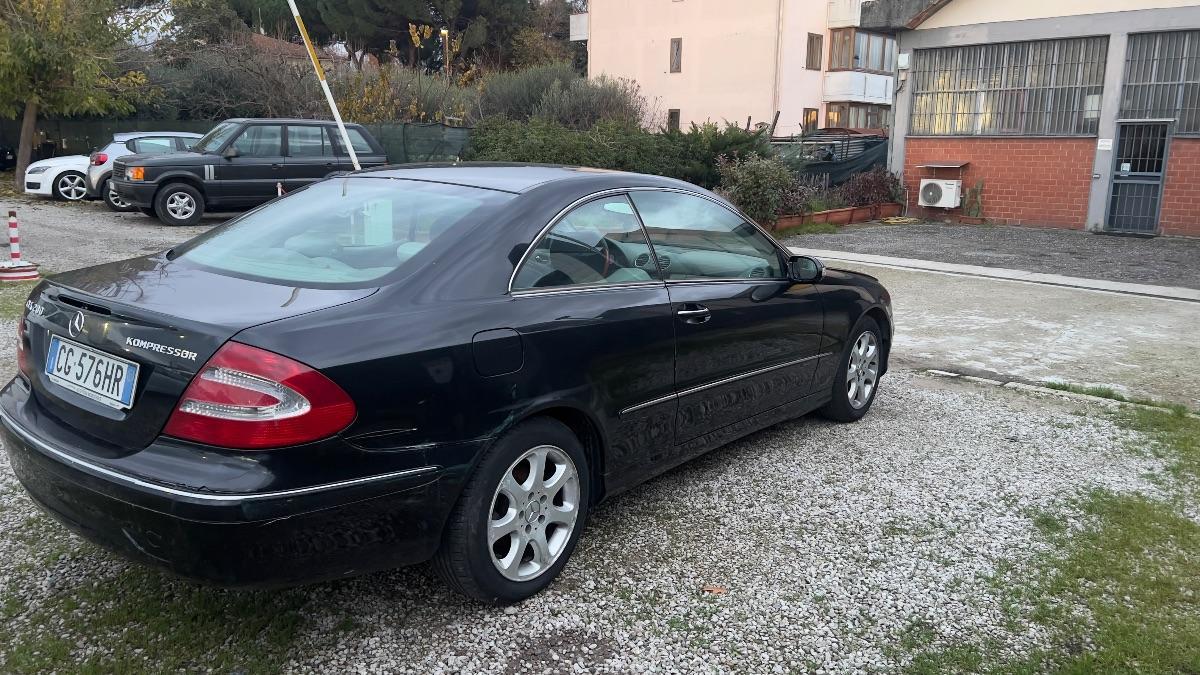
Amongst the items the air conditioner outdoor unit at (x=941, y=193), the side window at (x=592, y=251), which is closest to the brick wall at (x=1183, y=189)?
the air conditioner outdoor unit at (x=941, y=193)

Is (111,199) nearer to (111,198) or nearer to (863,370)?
(111,198)

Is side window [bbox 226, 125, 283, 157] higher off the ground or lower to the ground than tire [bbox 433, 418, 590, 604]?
higher

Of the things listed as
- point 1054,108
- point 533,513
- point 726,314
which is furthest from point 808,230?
point 533,513

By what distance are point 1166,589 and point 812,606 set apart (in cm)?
142

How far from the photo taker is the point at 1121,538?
4.05 meters

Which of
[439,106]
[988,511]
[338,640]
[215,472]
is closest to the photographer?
[215,472]

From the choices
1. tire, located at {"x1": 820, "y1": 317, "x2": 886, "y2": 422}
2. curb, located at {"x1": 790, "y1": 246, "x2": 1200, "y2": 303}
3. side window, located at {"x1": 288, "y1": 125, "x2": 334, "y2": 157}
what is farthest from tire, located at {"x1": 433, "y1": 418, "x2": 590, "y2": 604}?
side window, located at {"x1": 288, "y1": 125, "x2": 334, "y2": 157}

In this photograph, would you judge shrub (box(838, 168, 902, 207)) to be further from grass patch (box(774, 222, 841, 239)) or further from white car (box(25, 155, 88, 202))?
white car (box(25, 155, 88, 202))

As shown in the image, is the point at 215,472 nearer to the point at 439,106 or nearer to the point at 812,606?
Answer: the point at 812,606

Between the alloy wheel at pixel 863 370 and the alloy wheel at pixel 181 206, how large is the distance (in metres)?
12.7

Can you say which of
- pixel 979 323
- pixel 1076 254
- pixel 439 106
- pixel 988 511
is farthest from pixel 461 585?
pixel 439 106

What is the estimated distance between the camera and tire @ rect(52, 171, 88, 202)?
19.1 meters

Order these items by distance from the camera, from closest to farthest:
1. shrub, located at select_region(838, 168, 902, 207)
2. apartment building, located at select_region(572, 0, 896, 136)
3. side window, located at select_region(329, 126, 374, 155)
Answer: side window, located at select_region(329, 126, 374, 155) < shrub, located at select_region(838, 168, 902, 207) < apartment building, located at select_region(572, 0, 896, 136)

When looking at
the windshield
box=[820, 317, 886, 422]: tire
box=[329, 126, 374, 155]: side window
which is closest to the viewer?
box=[820, 317, 886, 422]: tire
